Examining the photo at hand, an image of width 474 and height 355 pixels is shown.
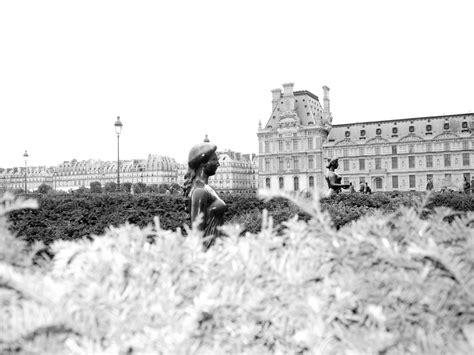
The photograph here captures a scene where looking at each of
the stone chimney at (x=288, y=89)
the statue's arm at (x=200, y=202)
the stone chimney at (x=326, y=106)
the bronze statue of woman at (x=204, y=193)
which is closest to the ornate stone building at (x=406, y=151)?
the stone chimney at (x=326, y=106)

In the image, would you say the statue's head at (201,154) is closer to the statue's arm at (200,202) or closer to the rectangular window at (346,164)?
the statue's arm at (200,202)

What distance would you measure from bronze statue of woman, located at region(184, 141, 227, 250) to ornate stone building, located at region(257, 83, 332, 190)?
73462 mm

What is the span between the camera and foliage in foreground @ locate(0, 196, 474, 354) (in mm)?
1891

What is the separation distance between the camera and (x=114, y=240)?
2479 mm

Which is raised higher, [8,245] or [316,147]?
[316,147]

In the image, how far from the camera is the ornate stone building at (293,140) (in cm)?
7912

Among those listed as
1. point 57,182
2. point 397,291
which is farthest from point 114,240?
point 57,182

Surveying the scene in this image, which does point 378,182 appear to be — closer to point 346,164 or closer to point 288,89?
point 346,164

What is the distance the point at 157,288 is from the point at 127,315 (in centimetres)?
19

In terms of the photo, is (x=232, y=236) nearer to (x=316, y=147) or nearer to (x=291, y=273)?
(x=291, y=273)

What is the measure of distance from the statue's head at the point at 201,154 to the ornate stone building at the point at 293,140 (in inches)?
2894

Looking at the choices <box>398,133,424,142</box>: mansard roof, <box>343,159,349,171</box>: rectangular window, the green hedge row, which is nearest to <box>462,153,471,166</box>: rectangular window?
<box>398,133,424,142</box>: mansard roof

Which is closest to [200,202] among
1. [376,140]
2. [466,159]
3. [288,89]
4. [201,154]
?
[201,154]

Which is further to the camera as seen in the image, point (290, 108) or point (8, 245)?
point (290, 108)
